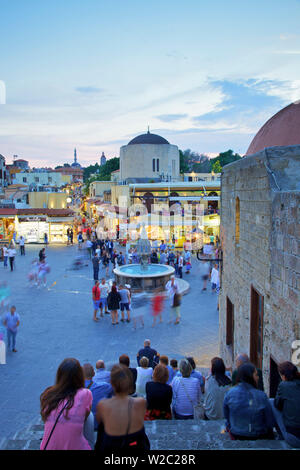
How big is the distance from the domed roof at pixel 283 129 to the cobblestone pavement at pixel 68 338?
540 centimetres

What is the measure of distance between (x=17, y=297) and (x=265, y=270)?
11.5 meters

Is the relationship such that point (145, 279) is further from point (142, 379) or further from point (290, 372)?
point (290, 372)

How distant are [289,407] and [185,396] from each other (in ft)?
5.59

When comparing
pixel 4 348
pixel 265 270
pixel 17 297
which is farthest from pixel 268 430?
pixel 17 297

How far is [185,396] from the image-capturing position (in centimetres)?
484

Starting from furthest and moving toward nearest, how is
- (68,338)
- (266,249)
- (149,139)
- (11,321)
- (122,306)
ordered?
(149,139) → (122,306) → (68,338) → (11,321) → (266,249)

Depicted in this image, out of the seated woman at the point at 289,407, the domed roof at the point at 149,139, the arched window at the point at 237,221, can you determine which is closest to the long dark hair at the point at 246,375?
the seated woman at the point at 289,407

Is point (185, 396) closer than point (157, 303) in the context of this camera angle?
Yes

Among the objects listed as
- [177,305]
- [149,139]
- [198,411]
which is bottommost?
[177,305]

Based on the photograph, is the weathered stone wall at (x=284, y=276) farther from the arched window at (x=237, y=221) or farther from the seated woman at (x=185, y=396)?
the arched window at (x=237, y=221)

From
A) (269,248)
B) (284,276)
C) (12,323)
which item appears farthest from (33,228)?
(284,276)

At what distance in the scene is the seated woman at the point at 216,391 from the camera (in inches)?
180

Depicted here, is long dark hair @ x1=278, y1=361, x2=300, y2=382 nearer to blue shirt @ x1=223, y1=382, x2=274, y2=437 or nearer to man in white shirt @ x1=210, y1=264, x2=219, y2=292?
blue shirt @ x1=223, y1=382, x2=274, y2=437
